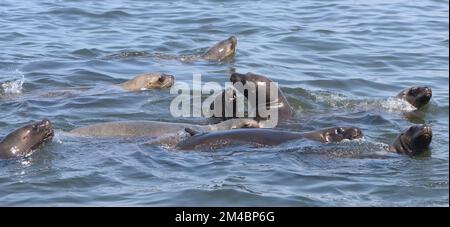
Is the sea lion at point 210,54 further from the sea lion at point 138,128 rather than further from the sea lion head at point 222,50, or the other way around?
the sea lion at point 138,128

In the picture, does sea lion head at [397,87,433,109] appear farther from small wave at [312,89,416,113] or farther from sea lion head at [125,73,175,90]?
sea lion head at [125,73,175,90]

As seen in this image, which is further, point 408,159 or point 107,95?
point 107,95

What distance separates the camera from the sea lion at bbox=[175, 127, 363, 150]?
8609 millimetres

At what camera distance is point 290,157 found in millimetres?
8281

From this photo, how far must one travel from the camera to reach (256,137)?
867 cm

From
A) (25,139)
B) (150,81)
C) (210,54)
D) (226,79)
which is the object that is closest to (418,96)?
(226,79)

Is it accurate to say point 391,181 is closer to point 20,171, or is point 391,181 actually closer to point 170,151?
point 170,151

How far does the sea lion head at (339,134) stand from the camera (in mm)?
8727

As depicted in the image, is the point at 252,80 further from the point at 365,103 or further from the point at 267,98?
the point at 365,103

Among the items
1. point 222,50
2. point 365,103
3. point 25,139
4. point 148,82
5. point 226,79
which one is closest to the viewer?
point 25,139

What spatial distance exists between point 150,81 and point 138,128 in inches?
108

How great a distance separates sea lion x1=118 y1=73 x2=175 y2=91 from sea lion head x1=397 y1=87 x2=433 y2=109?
3.16 m

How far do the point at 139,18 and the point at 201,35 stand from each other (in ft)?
6.50
